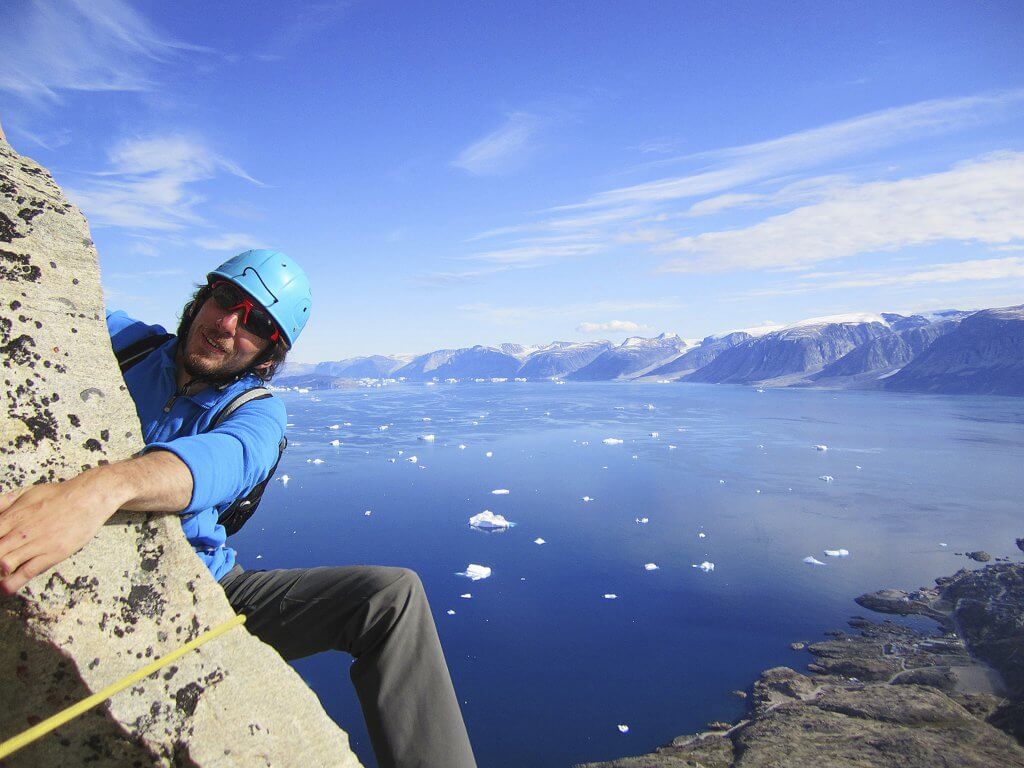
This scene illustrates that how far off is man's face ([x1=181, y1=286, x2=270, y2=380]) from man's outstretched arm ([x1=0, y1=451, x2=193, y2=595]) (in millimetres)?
755

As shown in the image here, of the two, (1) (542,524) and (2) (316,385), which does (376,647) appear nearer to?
(1) (542,524)

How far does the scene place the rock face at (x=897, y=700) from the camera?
1096 centimetres

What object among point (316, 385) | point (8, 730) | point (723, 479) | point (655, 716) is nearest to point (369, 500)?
point (655, 716)

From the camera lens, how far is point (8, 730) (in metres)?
1.16

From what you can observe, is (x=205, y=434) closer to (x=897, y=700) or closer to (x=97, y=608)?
(x=97, y=608)

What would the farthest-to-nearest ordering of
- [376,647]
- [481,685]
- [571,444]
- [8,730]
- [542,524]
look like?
1. [571,444]
2. [542,524]
3. [481,685]
4. [376,647]
5. [8,730]

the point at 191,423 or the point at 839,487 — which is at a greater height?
the point at 191,423

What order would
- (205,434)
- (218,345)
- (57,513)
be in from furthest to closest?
(218,345) → (205,434) → (57,513)

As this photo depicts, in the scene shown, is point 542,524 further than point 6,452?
Yes

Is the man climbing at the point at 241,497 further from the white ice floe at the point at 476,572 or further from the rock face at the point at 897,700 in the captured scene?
the white ice floe at the point at 476,572

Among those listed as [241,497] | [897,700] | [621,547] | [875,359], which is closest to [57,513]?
[241,497]

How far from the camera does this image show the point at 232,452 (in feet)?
4.95

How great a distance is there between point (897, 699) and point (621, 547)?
950cm

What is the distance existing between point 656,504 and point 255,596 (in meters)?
25.9
